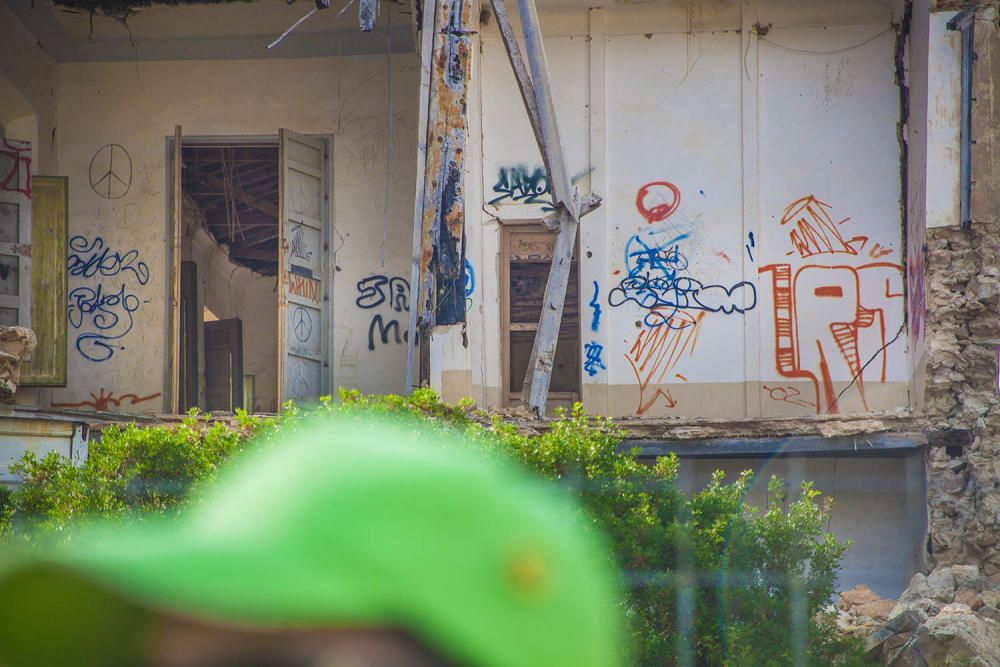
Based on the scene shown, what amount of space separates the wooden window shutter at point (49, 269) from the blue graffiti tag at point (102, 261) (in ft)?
2.01

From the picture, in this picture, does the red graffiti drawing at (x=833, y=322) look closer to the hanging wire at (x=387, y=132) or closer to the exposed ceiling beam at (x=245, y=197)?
the hanging wire at (x=387, y=132)

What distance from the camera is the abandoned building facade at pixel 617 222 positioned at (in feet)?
34.1

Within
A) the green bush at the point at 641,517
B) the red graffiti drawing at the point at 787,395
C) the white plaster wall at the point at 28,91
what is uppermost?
the white plaster wall at the point at 28,91

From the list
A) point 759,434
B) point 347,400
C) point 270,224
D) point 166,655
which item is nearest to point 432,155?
point 347,400

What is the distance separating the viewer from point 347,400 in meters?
7.48

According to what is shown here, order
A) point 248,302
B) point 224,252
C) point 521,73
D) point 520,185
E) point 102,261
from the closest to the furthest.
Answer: point 521,73 < point 520,185 < point 102,261 < point 224,252 < point 248,302

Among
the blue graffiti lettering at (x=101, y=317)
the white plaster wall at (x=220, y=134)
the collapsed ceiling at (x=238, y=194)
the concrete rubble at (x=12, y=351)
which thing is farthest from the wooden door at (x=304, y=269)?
the concrete rubble at (x=12, y=351)

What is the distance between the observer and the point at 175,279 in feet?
41.9

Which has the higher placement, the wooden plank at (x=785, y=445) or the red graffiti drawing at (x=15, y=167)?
the red graffiti drawing at (x=15, y=167)

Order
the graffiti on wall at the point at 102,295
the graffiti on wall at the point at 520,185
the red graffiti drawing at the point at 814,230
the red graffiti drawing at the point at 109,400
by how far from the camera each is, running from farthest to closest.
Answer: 1. the graffiti on wall at the point at 102,295
2. the red graffiti drawing at the point at 109,400
3. the graffiti on wall at the point at 520,185
4. the red graffiti drawing at the point at 814,230

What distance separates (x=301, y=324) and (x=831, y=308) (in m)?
4.97

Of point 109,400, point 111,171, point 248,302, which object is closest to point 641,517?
point 109,400

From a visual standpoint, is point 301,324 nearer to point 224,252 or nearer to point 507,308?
point 507,308

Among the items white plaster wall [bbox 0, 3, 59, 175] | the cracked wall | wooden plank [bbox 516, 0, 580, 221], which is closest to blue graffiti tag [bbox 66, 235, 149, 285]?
white plaster wall [bbox 0, 3, 59, 175]
